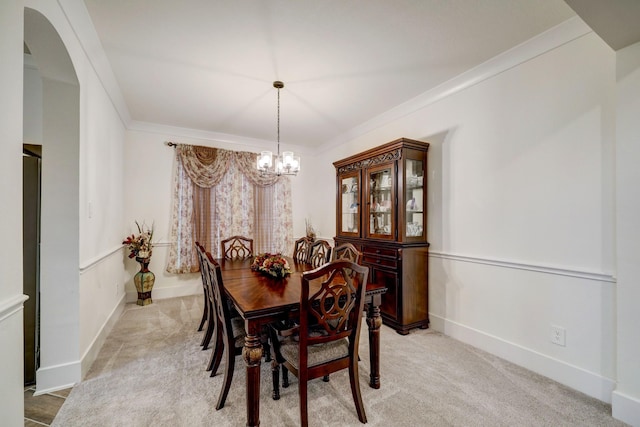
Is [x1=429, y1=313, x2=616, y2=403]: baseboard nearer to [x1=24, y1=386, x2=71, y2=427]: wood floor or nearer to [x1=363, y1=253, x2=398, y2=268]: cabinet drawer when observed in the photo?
[x1=363, y1=253, x2=398, y2=268]: cabinet drawer

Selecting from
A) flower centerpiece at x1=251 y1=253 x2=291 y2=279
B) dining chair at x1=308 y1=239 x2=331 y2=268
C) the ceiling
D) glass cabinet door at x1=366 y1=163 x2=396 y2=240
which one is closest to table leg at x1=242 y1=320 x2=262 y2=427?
flower centerpiece at x1=251 y1=253 x2=291 y2=279

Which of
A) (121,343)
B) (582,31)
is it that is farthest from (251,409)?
(582,31)

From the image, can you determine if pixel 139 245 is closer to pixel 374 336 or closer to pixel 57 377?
pixel 57 377

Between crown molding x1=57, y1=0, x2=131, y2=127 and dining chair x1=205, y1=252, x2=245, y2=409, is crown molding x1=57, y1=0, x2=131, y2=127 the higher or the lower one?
the higher one

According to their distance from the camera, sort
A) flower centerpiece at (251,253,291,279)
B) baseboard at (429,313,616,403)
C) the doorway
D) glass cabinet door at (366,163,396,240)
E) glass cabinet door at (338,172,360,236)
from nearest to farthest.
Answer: baseboard at (429,313,616,403), the doorway, flower centerpiece at (251,253,291,279), glass cabinet door at (366,163,396,240), glass cabinet door at (338,172,360,236)

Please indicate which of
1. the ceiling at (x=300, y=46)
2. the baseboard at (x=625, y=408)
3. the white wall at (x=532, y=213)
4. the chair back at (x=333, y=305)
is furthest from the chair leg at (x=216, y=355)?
the baseboard at (x=625, y=408)

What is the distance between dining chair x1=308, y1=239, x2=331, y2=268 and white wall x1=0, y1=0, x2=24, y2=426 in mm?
2081


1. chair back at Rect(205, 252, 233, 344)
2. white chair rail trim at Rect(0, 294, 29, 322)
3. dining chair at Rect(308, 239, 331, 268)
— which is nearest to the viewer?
white chair rail trim at Rect(0, 294, 29, 322)

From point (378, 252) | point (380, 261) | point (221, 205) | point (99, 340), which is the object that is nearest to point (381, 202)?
point (378, 252)

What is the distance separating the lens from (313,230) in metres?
5.32

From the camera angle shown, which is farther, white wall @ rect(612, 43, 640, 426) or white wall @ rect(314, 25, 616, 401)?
white wall @ rect(314, 25, 616, 401)

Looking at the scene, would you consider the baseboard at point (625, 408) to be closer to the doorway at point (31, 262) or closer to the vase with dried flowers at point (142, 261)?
the doorway at point (31, 262)

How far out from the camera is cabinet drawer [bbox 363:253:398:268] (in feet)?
9.83

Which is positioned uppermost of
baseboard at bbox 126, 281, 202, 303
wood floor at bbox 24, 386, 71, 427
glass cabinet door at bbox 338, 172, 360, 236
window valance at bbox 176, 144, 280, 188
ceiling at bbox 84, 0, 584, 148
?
ceiling at bbox 84, 0, 584, 148
